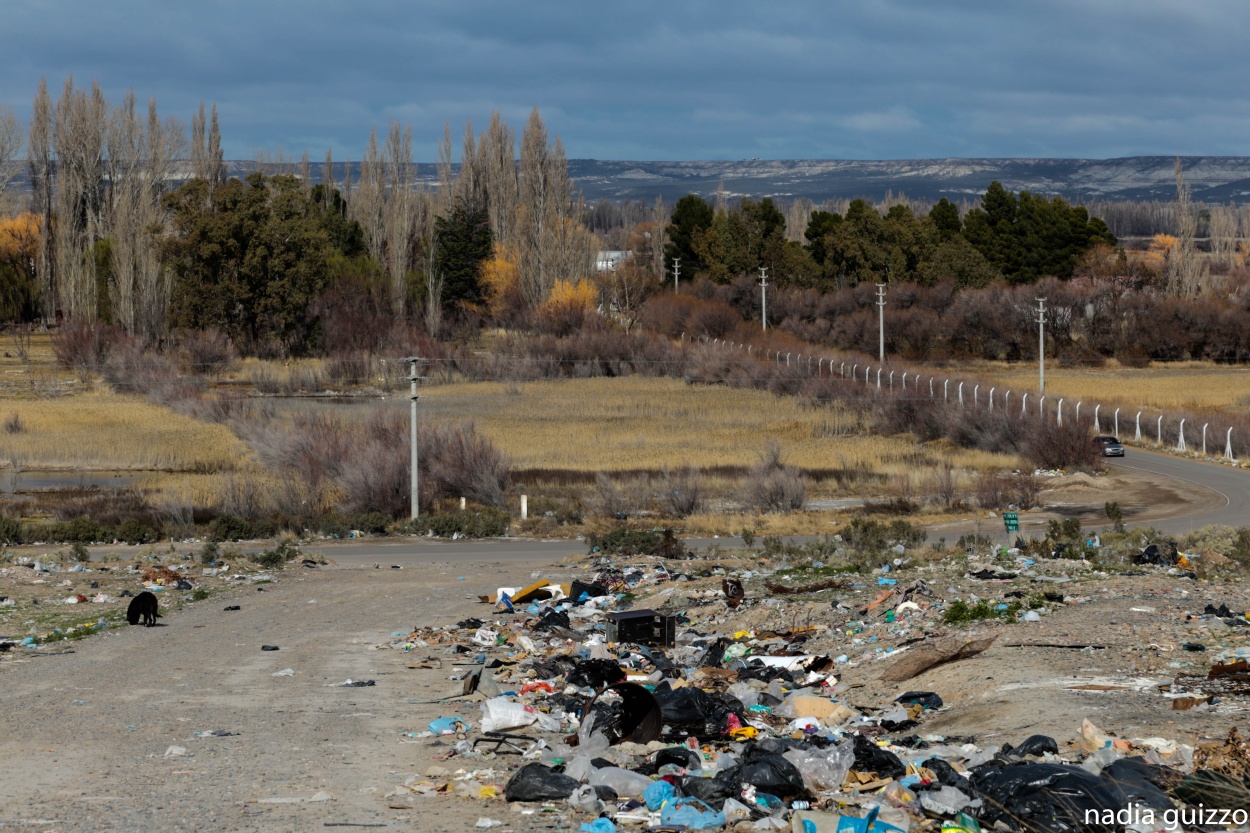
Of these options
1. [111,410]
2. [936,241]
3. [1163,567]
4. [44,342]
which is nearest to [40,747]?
[1163,567]

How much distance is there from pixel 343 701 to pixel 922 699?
5709mm

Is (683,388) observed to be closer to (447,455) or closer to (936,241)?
(447,455)

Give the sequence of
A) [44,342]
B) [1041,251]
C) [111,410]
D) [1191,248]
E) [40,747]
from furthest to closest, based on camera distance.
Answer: [1191,248], [1041,251], [44,342], [111,410], [40,747]

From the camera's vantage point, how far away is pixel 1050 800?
25.1ft

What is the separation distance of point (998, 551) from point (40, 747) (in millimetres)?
15052

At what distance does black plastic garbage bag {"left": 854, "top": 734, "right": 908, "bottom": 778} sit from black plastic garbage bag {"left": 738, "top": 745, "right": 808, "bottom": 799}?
0.70m

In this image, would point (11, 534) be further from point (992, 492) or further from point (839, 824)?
point (839, 824)

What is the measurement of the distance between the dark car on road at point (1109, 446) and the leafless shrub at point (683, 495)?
603 inches

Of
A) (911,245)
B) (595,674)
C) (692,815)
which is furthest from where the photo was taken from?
(911,245)

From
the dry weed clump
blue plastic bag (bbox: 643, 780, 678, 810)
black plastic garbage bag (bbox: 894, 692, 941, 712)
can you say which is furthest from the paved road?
the dry weed clump

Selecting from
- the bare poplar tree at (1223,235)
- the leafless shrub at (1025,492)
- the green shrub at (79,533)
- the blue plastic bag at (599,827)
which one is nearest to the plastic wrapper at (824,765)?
the blue plastic bag at (599,827)

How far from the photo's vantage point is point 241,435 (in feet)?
159

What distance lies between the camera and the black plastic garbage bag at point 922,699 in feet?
37.8

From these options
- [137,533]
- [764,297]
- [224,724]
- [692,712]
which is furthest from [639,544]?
[764,297]
